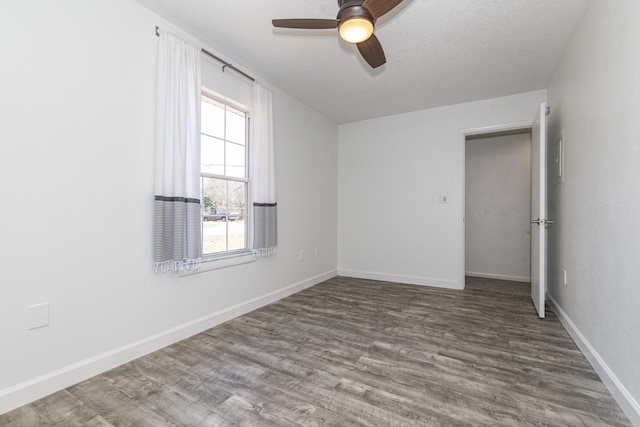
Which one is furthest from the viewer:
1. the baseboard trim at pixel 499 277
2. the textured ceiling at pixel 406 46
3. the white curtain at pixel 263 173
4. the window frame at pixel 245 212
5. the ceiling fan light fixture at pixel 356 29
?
the baseboard trim at pixel 499 277

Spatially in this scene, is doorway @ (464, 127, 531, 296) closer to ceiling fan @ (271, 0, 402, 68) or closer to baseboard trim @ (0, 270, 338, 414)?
ceiling fan @ (271, 0, 402, 68)

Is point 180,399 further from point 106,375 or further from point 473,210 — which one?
point 473,210

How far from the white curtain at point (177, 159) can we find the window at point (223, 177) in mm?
309

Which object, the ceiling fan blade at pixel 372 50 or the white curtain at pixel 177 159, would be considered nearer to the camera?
the ceiling fan blade at pixel 372 50

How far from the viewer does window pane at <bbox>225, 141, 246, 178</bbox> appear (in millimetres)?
3062

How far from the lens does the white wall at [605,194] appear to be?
5.10 ft

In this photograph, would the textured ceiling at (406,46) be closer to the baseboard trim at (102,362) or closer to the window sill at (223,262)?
the window sill at (223,262)

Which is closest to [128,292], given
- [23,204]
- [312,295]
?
[23,204]

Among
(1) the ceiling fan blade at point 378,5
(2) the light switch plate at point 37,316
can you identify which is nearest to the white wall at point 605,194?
(1) the ceiling fan blade at point 378,5

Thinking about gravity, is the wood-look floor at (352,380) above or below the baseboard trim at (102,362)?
below

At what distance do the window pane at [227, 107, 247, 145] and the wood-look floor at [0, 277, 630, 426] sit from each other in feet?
6.11

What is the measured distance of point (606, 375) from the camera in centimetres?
180

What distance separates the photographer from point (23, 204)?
166 centimetres

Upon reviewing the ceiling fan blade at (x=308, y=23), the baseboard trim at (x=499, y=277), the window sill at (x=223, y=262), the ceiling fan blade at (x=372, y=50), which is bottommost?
the baseboard trim at (x=499, y=277)
